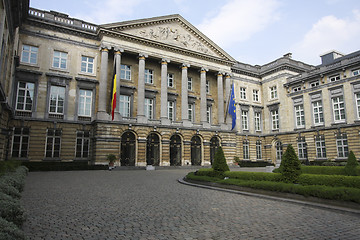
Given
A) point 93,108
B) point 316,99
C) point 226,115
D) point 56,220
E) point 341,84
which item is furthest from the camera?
point 226,115

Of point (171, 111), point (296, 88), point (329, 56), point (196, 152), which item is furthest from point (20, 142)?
point (329, 56)

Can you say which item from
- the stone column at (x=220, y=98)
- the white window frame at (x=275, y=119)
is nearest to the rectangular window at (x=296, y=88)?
the white window frame at (x=275, y=119)

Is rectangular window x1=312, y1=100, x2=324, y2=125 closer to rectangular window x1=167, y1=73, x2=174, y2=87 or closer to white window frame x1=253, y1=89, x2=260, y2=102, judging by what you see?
white window frame x1=253, y1=89, x2=260, y2=102

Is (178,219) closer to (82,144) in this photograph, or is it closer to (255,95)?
(82,144)

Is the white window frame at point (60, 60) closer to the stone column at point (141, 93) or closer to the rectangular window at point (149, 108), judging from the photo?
the stone column at point (141, 93)

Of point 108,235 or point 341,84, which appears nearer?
point 108,235

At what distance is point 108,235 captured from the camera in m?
5.64

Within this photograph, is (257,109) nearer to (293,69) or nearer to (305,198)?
(293,69)

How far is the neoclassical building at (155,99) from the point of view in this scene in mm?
28906

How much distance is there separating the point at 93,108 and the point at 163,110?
8803 mm

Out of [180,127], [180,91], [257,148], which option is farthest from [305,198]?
[257,148]

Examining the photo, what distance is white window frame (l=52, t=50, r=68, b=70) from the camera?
30.4 m

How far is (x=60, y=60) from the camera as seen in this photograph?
30.7 metres

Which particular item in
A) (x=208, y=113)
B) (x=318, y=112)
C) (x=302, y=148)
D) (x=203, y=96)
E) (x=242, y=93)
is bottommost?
(x=302, y=148)
